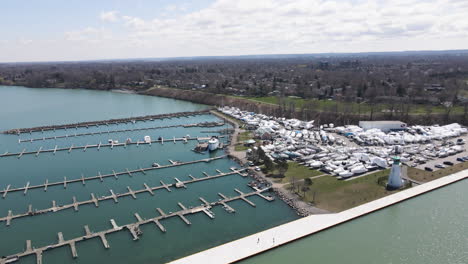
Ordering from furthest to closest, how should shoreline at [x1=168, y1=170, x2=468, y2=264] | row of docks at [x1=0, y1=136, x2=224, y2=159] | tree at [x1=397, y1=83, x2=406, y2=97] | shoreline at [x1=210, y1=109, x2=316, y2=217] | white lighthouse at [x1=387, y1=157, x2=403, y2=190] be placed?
tree at [x1=397, y1=83, x2=406, y2=97]
row of docks at [x1=0, y1=136, x2=224, y2=159]
white lighthouse at [x1=387, y1=157, x2=403, y2=190]
shoreline at [x1=210, y1=109, x2=316, y2=217]
shoreline at [x1=168, y1=170, x2=468, y2=264]

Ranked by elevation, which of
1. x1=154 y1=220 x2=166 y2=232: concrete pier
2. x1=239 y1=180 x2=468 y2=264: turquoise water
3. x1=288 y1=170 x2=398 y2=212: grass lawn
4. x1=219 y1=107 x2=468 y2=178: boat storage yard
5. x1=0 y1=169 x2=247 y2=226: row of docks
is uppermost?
x1=219 y1=107 x2=468 y2=178: boat storage yard

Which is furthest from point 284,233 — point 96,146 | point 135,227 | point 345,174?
point 96,146

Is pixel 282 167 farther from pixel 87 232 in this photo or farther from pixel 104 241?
pixel 87 232

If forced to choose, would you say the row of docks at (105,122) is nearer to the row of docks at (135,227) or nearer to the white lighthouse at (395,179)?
the row of docks at (135,227)

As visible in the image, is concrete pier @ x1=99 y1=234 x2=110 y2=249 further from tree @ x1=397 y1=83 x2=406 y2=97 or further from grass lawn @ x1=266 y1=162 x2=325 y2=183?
tree @ x1=397 y1=83 x2=406 y2=97

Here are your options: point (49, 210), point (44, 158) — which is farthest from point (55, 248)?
point (44, 158)

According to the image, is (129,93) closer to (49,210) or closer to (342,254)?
(49,210)

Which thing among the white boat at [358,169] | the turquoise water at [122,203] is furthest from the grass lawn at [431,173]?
the turquoise water at [122,203]

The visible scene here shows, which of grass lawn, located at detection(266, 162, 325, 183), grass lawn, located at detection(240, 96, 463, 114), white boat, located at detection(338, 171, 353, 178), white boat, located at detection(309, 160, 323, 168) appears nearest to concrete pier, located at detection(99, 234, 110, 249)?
grass lawn, located at detection(266, 162, 325, 183)
